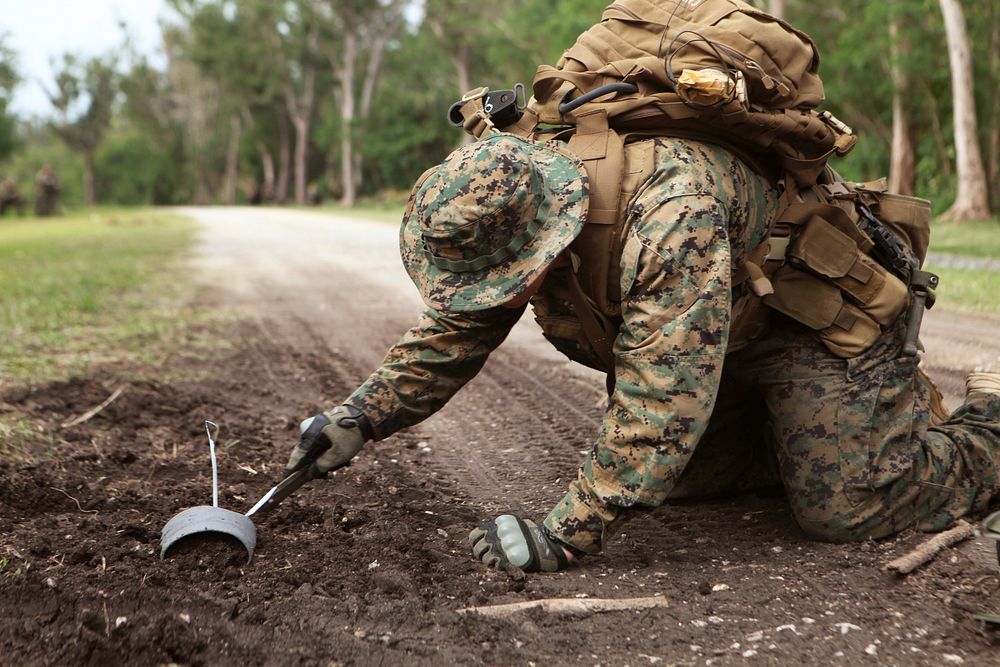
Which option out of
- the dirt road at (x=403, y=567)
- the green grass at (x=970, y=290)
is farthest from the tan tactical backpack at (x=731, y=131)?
the green grass at (x=970, y=290)

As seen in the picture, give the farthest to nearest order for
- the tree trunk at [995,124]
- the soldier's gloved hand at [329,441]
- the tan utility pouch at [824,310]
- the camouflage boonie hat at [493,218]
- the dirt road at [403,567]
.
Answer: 1. the tree trunk at [995,124]
2. the tan utility pouch at [824,310]
3. the soldier's gloved hand at [329,441]
4. the camouflage boonie hat at [493,218]
5. the dirt road at [403,567]

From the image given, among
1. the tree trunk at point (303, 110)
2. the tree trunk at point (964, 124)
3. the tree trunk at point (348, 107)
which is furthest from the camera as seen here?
the tree trunk at point (303, 110)

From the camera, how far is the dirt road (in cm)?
220

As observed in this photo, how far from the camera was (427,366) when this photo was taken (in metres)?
2.92

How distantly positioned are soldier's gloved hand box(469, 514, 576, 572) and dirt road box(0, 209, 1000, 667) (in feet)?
0.14

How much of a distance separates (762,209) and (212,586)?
1871mm

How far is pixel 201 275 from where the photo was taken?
1057 cm

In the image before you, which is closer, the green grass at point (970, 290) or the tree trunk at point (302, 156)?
the green grass at point (970, 290)

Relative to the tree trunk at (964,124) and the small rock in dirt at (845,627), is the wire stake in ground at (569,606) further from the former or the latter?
the tree trunk at (964,124)

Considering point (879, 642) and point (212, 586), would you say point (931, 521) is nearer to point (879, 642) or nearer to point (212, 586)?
point (879, 642)

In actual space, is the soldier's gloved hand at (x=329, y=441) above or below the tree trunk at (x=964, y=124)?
below

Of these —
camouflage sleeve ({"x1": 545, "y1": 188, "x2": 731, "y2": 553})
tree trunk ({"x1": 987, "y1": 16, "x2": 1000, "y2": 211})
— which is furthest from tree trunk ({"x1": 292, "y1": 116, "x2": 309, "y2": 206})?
camouflage sleeve ({"x1": 545, "y1": 188, "x2": 731, "y2": 553})

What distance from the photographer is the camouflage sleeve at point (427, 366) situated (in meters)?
2.88

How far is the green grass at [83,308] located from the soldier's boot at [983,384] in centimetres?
421
